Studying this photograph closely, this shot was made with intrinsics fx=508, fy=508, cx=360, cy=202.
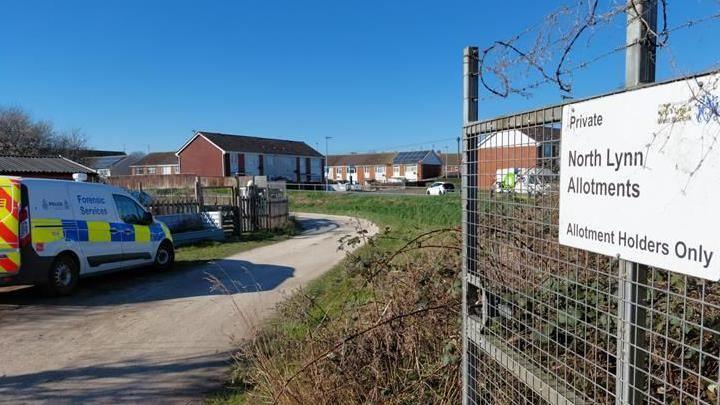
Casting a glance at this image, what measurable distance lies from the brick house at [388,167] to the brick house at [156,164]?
31403mm

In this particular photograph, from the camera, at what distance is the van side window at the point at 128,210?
1033cm

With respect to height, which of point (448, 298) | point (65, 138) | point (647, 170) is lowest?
point (448, 298)

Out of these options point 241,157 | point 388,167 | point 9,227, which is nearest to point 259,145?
point 241,157

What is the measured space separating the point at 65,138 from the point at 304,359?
57.6 metres

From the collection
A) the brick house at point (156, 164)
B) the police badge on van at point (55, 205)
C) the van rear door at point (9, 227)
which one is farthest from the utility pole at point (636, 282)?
the brick house at point (156, 164)

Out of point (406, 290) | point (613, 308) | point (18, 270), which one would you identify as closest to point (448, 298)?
point (406, 290)

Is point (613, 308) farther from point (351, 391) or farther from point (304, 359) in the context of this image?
point (304, 359)

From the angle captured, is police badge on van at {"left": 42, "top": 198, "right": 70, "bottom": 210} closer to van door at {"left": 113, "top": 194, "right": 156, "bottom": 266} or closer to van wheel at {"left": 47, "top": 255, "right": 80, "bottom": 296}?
van wheel at {"left": 47, "top": 255, "right": 80, "bottom": 296}

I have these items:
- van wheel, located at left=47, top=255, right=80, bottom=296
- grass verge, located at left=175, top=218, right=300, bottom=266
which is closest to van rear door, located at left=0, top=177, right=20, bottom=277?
van wheel, located at left=47, top=255, right=80, bottom=296

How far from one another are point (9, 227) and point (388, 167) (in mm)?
83509

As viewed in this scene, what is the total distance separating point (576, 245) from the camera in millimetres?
2010

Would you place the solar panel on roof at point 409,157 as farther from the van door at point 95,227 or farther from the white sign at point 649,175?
the white sign at point 649,175

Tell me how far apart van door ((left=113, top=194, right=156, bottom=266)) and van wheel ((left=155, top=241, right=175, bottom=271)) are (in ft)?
0.84

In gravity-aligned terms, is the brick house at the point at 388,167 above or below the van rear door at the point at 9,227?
above
